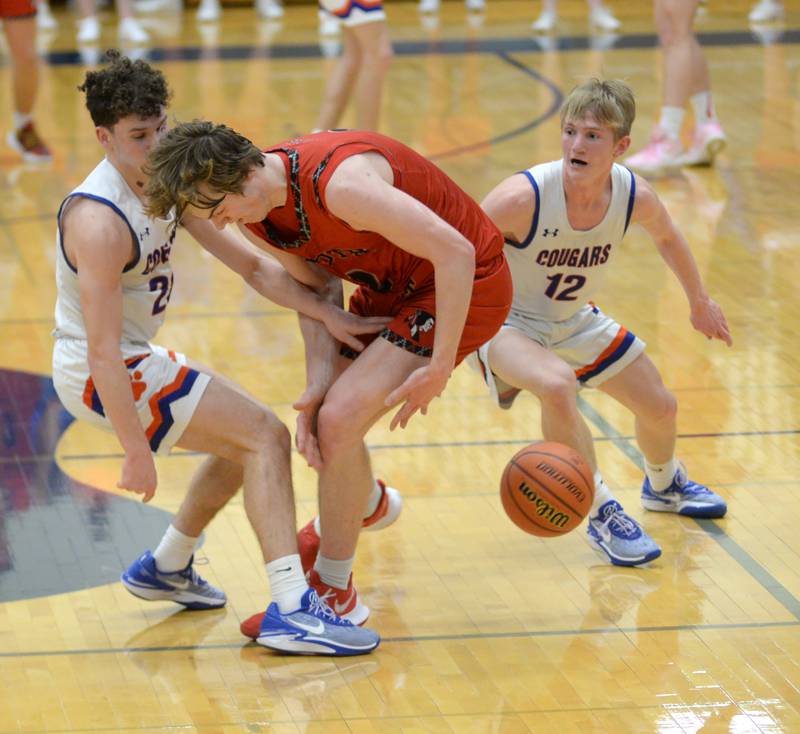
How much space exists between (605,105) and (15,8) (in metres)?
5.89

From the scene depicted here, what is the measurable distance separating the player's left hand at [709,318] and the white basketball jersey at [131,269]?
5.60 feet

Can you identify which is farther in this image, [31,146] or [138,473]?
[31,146]

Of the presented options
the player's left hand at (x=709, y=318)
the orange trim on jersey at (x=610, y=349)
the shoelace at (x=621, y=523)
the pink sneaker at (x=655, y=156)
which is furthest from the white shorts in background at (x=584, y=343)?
the pink sneaker at (x=655, y=156)

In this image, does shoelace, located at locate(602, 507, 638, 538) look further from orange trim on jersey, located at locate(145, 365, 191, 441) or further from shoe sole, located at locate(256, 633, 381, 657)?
orange trim on jersey, located at locate(145, 365, 191, 441)

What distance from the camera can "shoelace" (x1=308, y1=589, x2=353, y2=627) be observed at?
404 centimetres

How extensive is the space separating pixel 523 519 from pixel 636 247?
4.08 meters

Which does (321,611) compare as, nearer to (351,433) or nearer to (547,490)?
(351,433)

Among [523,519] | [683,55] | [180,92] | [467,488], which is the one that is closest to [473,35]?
[180,92]

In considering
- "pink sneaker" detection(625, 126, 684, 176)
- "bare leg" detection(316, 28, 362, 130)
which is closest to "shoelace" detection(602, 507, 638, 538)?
"pink sneaker" detection(625, 126, 684, 176)

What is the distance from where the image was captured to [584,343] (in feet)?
15.5

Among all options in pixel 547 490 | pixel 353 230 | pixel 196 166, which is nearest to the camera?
pixel 196 166

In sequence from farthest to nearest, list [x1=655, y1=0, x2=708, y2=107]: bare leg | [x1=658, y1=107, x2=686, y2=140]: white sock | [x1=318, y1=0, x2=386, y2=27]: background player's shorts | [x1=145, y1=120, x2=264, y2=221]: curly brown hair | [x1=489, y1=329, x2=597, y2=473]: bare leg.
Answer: [x1=658, y1=107, x2=686, y2=140]: white sock → [x1=655, y1=0, x2=708, y2=107]: bare leg → [x1=318, y1=0, x2=386, y2=27]: background player's shorts → [x1=489, y1=329, x2=597, y2=473]: bare leg → [x1=145, y1=120, x2=264, y2=221]: curly brown hair

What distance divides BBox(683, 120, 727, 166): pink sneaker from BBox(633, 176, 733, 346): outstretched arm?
191 inches

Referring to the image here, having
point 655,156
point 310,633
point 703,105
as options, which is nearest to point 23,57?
point 655,156
